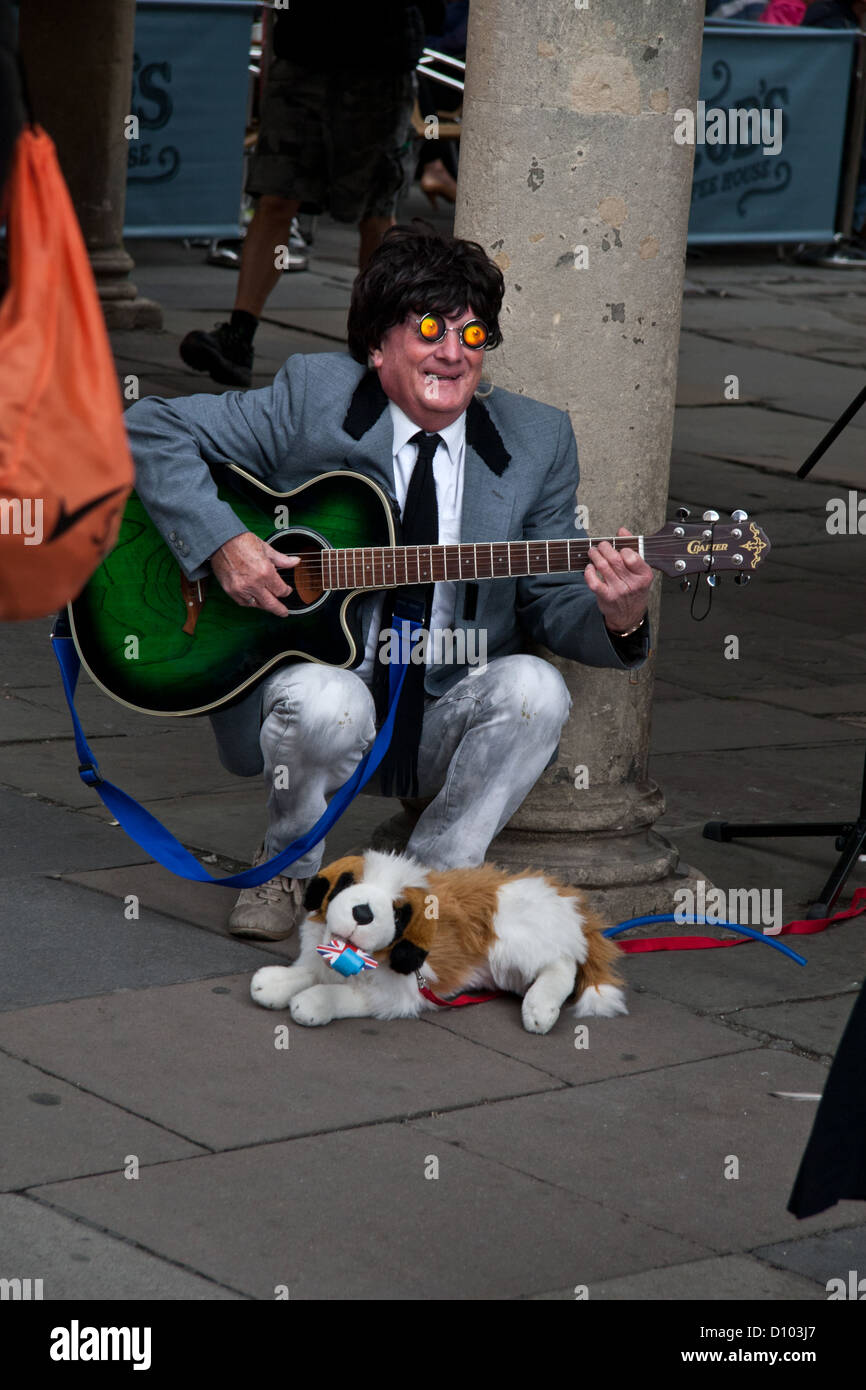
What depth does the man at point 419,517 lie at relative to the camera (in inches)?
153

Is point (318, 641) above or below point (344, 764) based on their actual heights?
above

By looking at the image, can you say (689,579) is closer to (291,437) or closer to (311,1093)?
(291,437)

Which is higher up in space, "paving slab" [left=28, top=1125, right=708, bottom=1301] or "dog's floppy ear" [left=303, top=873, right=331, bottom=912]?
"dog's floppy ear" [left=303, top=873, right=331, bottom=912]

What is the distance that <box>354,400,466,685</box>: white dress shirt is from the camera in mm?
4012

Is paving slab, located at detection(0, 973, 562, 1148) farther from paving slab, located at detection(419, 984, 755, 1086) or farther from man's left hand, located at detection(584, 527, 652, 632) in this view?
man's left hand, located at detection(584, 527, 652, 632)

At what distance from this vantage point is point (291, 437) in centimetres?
401

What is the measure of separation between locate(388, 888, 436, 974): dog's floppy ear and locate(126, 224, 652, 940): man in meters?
0.34

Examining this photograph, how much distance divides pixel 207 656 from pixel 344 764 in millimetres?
358

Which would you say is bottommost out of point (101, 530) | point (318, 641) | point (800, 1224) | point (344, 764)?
point (800, 1224)

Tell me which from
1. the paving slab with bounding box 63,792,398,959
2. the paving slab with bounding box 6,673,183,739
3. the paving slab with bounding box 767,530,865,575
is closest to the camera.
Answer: the paving slab with bounding box 63,792,398,959

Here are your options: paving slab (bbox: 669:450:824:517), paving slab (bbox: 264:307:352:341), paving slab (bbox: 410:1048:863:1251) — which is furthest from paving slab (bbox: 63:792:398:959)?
paving slab (bbox: 264:307:352:341)

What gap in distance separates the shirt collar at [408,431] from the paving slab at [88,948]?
3.54 ft

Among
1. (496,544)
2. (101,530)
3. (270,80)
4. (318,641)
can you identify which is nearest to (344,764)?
(318,641)

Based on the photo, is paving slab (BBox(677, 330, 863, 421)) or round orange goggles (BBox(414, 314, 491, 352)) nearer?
round orange goggles (BBox(414, 314, 491, 352))
